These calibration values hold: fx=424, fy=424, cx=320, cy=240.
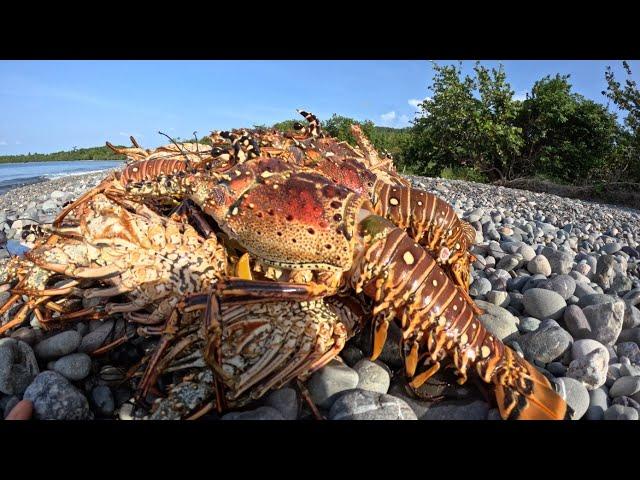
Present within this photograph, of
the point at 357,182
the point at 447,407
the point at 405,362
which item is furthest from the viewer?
the point at 357,182

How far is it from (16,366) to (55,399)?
0.55 metres

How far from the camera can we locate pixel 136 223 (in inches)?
118

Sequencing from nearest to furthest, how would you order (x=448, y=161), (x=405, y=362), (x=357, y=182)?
(x=405, y=362) → (x=357, y=182) → (x=448, y=161)

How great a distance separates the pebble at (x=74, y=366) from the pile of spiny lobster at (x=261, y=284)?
0.16 m

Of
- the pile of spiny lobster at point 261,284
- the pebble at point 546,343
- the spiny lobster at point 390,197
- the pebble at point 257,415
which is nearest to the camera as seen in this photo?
the pebble at point 257,415

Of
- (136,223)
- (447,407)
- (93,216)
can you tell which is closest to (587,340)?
(447,407)

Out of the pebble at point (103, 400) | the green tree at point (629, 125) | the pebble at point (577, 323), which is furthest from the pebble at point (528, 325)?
the green tree at point (629, 125)

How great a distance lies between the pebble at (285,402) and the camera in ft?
8.80

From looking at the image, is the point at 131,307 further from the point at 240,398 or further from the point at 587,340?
the point at 587,340

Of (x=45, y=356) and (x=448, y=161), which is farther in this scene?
(x=448, y=161)

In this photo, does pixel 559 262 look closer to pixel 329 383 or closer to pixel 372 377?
pixel 372 377

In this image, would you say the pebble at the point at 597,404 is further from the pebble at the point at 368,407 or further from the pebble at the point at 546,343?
the pebble at the point at 368,407

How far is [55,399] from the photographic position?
2.57 meters
